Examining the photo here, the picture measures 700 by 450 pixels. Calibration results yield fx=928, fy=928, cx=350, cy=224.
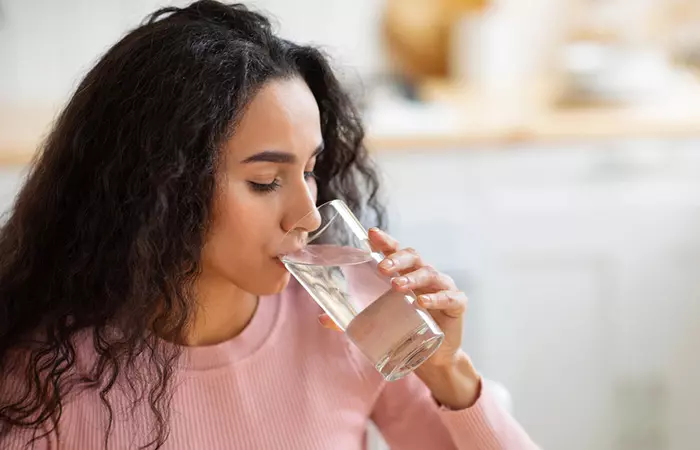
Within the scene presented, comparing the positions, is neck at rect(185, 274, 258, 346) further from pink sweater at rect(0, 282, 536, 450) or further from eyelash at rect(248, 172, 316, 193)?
eyelash at rect(248, 172, 316, 193)

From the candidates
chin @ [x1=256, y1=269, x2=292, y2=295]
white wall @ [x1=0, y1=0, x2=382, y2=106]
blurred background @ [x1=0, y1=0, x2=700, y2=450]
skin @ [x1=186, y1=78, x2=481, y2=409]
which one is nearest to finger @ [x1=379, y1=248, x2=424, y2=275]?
skin @ [x1=186, y1=78, x2=481, y2=409]

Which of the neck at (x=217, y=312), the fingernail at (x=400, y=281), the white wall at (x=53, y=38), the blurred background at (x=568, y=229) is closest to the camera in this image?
the fingernail at (x=400, y=281)

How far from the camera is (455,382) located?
1.10 meters

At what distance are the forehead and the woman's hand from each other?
0.40ft

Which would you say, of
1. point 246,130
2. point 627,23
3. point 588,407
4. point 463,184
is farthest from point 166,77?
point 627,23

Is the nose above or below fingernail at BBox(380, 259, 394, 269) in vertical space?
above

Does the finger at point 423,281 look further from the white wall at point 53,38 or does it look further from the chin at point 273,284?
the white wall at point 53,38

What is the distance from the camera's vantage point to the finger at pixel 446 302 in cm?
95

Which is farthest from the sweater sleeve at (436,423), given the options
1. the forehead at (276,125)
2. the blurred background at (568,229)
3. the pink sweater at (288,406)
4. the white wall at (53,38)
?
the white wall at (53,38)

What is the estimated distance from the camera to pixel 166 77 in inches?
36.1

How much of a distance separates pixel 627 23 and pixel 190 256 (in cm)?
205

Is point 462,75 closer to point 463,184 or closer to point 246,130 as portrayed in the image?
point 463,184

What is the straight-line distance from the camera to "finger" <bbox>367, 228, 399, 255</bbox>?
3.11 feet

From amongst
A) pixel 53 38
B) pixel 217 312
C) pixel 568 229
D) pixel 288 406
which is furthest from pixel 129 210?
pixel 53 38
